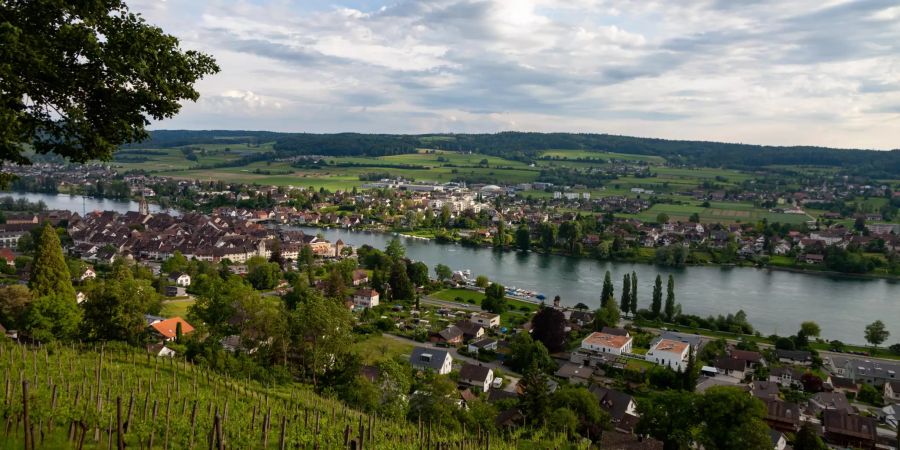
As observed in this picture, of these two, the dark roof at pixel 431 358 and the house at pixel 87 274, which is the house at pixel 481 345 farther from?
the house at pixel 87 274

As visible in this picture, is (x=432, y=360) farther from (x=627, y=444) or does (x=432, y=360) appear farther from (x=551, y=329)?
(x=627, y=444)

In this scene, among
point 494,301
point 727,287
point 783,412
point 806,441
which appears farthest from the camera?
point 727,287

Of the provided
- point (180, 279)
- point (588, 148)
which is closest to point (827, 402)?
point (180, 279)

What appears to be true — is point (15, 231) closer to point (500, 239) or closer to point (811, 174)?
point (500, 239)

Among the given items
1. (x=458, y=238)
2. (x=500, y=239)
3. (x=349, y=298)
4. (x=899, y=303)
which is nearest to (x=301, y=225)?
(x=458, y=238)

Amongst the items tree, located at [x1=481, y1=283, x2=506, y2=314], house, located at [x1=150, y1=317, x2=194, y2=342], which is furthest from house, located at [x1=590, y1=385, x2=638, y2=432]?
house, located at [x1=150, y1=317, x2=194, y2=342]

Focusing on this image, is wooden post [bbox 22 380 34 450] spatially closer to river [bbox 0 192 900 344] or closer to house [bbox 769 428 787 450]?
house [bbox 769 428 787 450]
